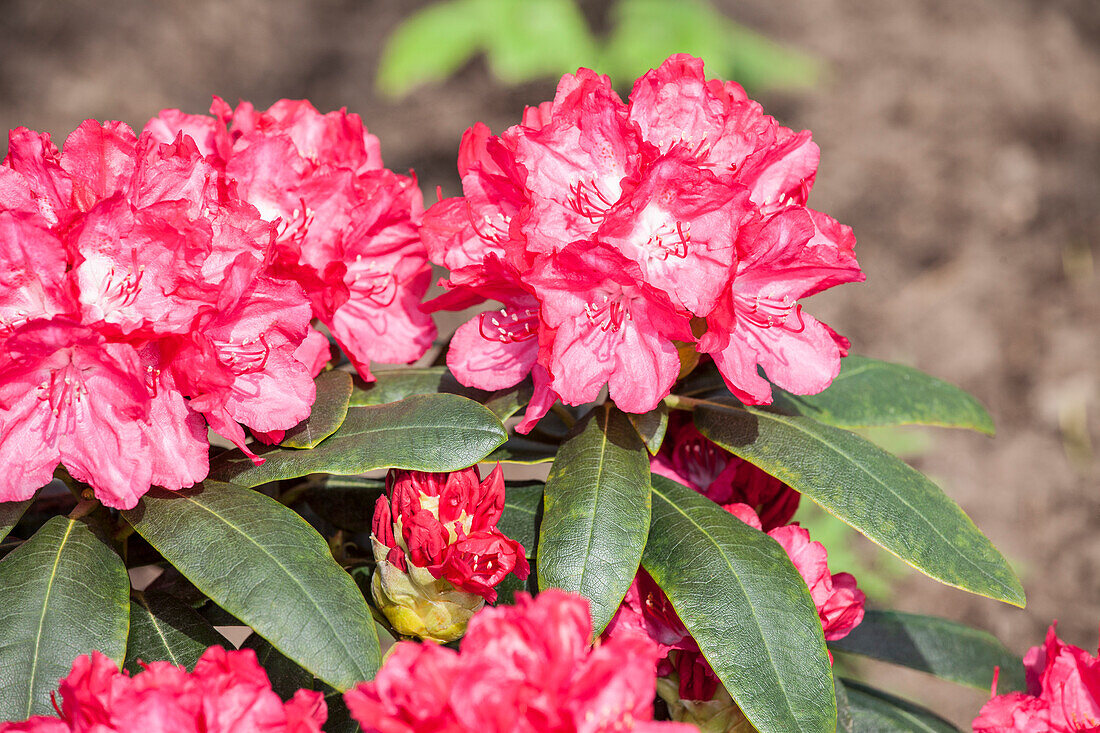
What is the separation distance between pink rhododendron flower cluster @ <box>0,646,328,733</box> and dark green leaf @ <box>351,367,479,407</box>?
433 millimetres

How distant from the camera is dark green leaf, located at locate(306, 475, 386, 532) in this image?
125 cm

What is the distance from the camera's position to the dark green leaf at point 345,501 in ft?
4.11

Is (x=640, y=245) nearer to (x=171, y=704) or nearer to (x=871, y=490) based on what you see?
(x=871, y=490)

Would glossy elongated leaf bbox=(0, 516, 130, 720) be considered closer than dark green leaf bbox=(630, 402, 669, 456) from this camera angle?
Yes

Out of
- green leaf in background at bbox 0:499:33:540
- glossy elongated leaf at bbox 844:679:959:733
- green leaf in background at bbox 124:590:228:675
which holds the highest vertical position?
green leaf in background at bbox 0:499:33:540

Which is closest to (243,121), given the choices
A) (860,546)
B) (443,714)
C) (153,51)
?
(443,714)

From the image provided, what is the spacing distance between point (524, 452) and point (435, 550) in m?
0.28

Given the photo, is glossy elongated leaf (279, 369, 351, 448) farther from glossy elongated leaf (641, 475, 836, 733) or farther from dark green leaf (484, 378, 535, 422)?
glossy elongated leaf (641, 475, 836, 733)

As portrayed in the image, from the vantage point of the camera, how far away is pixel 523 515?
112cm

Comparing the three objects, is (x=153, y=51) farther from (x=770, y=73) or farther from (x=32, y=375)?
(x=32, y=375)

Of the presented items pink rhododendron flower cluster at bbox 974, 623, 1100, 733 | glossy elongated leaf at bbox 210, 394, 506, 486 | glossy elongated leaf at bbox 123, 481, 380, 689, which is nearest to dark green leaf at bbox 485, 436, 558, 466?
glossy elongated leaf at bbox 210, 394, 506, 486

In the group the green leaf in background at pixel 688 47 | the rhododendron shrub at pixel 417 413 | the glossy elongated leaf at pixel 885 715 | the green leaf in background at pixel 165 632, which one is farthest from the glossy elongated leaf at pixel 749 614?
the green leaf in background at pixel 688 47

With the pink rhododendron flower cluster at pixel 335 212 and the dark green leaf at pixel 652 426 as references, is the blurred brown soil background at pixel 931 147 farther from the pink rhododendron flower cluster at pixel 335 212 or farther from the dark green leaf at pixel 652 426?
the pink rhododendron flower cluster at pixel 335 212

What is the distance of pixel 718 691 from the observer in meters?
1.06
